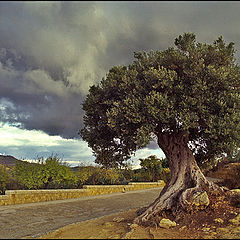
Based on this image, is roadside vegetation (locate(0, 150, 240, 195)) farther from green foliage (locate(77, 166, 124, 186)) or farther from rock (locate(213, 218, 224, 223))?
rock (locate(213, 218, 224, 223))

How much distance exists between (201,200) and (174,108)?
3.67m

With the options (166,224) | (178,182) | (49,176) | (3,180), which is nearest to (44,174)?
(49,176)

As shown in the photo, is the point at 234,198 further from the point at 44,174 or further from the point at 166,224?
the point at 44,174

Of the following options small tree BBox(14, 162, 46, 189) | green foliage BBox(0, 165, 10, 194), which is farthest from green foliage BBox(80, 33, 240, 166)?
green foliage BBox(0, 165, 10, 194)

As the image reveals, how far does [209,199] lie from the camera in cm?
992

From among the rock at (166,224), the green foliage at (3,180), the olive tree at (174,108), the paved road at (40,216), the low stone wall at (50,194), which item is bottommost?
the paved road at (40,216)

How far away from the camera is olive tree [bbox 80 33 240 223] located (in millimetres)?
9555

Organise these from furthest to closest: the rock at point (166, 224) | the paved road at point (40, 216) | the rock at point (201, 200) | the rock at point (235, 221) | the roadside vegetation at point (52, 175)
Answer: the roadside vegetation at point (52, 175) → the rock at point (201, 200) → the paved road at point (40, 216) → the rock at point (235, 221) → the rock at point (166, 224)

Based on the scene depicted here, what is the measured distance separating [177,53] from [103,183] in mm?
15704

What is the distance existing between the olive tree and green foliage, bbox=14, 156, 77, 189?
24.3 ft

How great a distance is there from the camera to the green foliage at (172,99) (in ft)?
31.3

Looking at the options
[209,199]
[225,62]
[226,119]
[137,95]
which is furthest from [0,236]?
[225,62]

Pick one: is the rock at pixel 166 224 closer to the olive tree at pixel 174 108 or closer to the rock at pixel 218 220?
the olive tree at pixel 174 108

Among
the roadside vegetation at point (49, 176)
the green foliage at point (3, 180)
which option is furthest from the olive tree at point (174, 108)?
the green foliage at point (3, 180)
